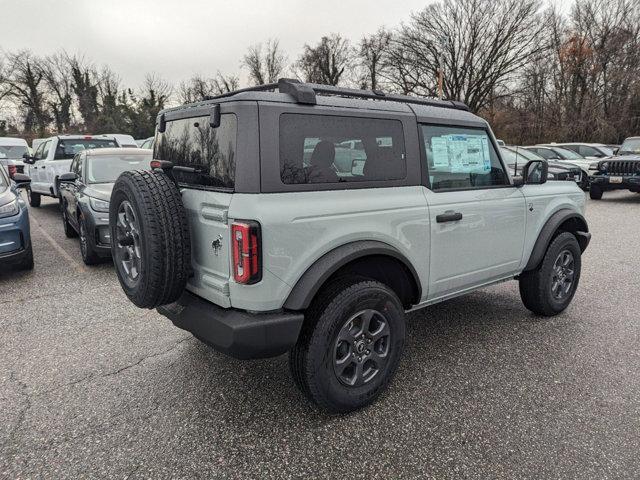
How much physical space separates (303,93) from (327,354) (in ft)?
4.85

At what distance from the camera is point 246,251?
2219 mm

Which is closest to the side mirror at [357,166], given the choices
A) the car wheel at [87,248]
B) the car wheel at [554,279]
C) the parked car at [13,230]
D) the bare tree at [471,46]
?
the car wheel at [554,279]

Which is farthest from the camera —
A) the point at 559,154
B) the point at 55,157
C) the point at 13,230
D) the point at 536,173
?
the point at 559,154

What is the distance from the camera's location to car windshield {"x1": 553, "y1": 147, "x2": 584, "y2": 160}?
593 inches

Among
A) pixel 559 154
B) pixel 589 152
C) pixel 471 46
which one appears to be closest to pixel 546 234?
pixel 559 154

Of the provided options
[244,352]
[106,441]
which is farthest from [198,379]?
[244,352]

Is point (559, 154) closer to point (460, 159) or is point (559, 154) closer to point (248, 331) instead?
point (460, 159)

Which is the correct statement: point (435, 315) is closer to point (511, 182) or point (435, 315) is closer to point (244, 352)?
point (511, 182)

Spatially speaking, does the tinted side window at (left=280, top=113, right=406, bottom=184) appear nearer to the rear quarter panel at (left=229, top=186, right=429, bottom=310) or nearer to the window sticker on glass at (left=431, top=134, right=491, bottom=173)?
the rear quarter panel at (left=229, top=186, right=429, bottom=310)

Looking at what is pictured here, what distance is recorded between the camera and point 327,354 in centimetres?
251

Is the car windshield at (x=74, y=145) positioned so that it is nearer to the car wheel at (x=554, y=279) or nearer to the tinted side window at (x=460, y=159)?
the tinted side window at (x=460, y=159)

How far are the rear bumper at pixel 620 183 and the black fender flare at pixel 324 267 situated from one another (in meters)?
12.1

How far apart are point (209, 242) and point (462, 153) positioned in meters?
2.01

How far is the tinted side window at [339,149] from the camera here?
7.91ft
